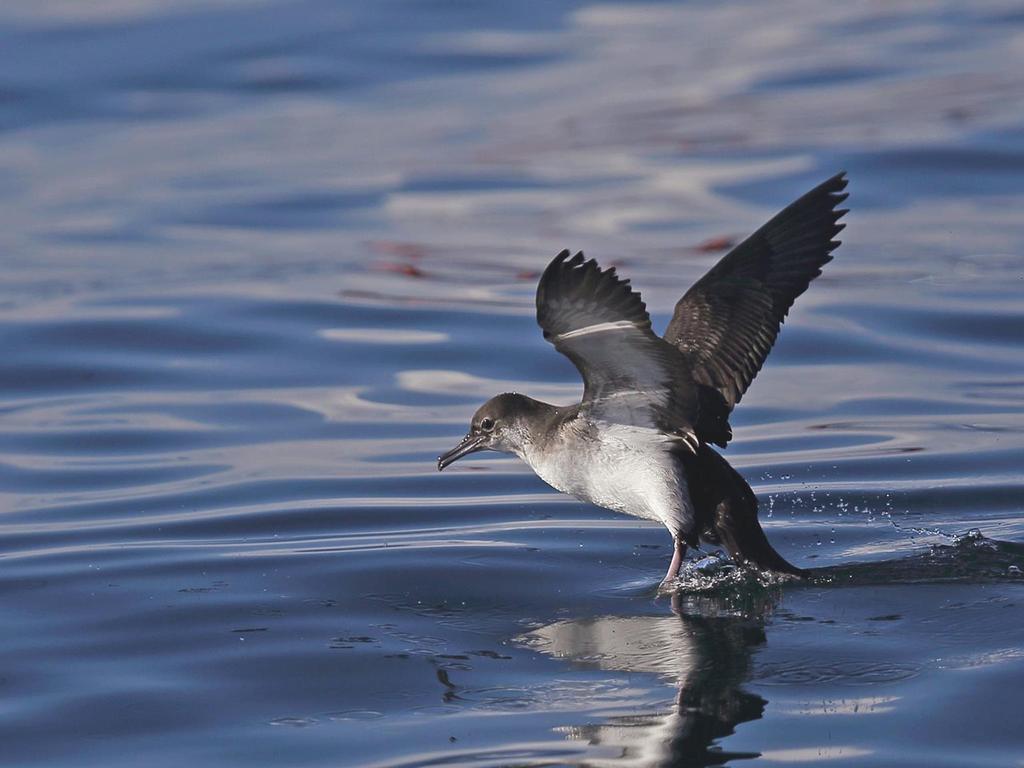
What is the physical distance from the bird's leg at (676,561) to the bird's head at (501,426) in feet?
3.06

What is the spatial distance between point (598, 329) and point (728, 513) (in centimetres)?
138

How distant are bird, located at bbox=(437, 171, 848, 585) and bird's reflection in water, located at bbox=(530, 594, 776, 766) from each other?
0.45m

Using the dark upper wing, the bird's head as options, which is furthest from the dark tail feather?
the bird's head

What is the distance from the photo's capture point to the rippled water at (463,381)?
237 inches

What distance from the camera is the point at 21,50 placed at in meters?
21.1

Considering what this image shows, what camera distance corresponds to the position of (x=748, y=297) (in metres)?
7.71

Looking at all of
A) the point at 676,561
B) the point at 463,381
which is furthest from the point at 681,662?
the point at 463,381

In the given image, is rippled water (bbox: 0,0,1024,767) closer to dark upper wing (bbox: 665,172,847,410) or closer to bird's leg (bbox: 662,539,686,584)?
bird's leg (bbox: 662,539,686,584)

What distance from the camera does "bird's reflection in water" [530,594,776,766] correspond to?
5457 mm

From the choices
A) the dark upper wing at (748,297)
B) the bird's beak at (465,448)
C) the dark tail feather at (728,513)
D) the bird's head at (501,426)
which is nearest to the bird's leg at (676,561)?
the dark tail feather at (728,513)

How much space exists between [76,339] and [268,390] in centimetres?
210

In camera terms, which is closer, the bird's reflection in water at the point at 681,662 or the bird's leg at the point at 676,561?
the bird's reflection in water at the point at 681,662

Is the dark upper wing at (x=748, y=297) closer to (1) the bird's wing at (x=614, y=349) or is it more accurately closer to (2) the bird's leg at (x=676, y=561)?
(1) the bird's wing at (x=614, y=349)

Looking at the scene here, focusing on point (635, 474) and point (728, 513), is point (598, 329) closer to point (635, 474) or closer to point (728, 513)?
point (635, 474)
